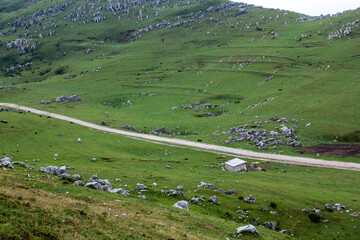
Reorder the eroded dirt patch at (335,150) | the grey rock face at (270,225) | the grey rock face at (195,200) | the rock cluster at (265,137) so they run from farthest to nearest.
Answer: the rock cluster at (265,137)
the eroded dirt patch at (335,150)
the grey rock face at (195,200)
the grey rock face at (270,225)

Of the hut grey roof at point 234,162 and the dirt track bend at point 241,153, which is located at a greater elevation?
the hut grey roof at point 234,162

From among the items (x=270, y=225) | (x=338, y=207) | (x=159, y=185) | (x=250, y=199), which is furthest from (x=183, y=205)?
(x=338, y=207)

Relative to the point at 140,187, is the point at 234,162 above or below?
below

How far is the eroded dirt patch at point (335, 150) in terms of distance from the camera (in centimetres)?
7656

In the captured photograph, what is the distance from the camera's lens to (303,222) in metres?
45.0

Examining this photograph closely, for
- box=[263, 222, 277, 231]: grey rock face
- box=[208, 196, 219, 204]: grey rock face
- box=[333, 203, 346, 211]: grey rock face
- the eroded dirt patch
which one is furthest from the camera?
the eroded dirt patch

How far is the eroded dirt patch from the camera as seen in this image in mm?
76562

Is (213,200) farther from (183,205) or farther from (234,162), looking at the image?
(234,162)

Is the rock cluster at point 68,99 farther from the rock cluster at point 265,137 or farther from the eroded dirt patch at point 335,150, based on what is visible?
the eroded dirt patch at point 335,150

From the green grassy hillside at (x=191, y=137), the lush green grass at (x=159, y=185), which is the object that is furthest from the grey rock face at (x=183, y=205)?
the green grassy hillside at (x=191, y=137)

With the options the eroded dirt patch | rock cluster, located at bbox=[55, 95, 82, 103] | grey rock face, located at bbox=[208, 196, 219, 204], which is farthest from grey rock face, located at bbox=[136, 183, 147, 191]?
rock cluster, located at bbox=[55, 95, 82, 103]

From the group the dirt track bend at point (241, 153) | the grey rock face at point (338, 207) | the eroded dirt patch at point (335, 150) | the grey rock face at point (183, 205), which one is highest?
the grey rock face at point (183, 205)

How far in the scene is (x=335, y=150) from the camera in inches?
3120

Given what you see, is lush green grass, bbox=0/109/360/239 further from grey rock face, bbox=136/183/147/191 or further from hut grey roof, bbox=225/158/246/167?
hut grey roof, bbox=225/158/246/167
